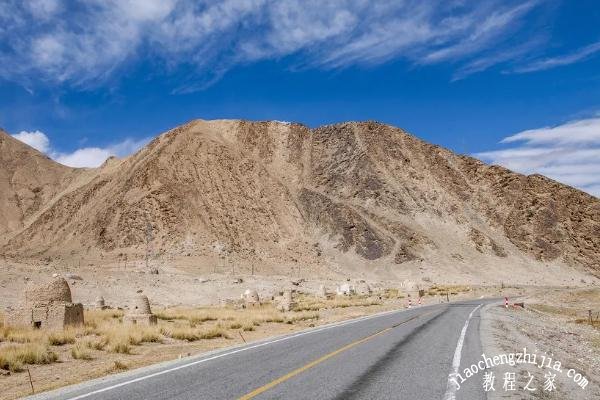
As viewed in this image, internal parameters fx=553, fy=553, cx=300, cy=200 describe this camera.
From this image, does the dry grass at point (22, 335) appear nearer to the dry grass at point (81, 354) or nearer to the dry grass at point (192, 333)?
the dry grass at point (81, 354)

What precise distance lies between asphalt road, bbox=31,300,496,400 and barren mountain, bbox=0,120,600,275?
61607 mm

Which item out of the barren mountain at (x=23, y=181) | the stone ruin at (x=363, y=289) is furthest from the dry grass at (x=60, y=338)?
the barren mountain at (x=23, y=181)

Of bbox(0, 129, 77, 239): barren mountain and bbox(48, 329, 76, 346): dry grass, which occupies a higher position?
bbox(0, 129, 77, 239): barren mountain

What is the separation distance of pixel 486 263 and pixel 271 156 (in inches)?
1672

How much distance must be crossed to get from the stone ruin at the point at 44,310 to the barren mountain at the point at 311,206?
2099 inches

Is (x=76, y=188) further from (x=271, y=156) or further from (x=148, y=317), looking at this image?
(x=148, y=317)

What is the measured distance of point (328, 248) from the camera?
86.7 metres

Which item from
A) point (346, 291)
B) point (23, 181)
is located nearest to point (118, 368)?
point (346, 291)

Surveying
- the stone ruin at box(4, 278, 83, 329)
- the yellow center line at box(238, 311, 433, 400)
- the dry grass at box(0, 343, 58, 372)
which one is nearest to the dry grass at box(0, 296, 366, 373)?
the dry grass at box(0, 343, 58, 372)

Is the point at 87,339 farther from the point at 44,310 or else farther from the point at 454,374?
the point at 454,374

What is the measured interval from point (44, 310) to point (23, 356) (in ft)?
21.2

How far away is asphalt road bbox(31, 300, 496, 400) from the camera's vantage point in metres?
8.61

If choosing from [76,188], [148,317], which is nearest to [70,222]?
[76,188]

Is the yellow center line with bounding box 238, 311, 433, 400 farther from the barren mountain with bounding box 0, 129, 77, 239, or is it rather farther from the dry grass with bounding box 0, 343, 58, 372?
the barren mountain with bounding box 0, 129, 77, 239
